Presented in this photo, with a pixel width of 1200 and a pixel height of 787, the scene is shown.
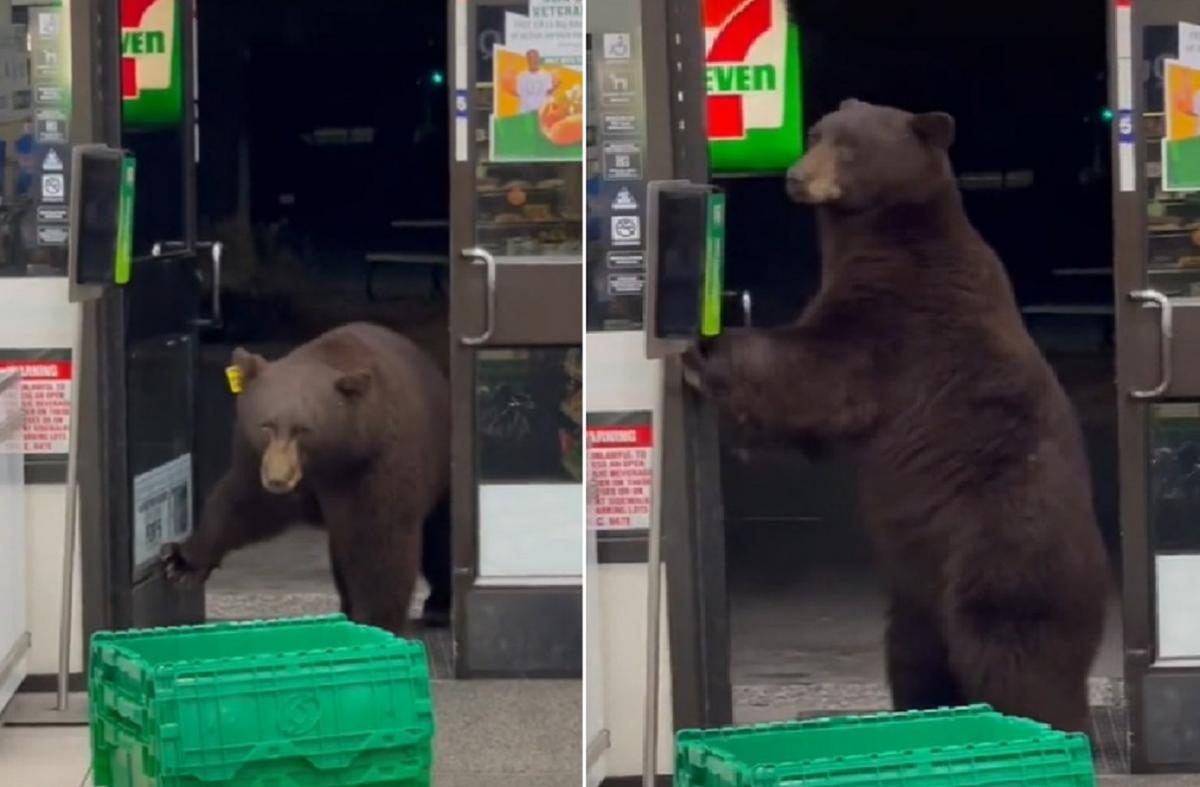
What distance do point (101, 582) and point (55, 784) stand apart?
0.83 metres

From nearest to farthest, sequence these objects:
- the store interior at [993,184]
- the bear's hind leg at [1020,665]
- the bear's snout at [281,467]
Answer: the bear's hind leg at [1020,665]
the bear's snout at [281,467]
the store interior at [993,184]

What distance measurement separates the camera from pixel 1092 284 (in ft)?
51.6

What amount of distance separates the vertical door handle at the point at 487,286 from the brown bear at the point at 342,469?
36 cm

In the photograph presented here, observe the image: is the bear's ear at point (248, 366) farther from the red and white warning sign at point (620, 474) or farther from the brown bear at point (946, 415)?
the brown bear at point (946, 415)

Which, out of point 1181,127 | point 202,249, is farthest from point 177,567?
point 1181,127

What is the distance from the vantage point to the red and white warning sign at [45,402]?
6527mm

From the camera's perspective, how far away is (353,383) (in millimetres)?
6641

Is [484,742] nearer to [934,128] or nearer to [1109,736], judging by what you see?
[1109,736]

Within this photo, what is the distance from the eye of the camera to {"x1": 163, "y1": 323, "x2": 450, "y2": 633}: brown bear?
6.57 metres

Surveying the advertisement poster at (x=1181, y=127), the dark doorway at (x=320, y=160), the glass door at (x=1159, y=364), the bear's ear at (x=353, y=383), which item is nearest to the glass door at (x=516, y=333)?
the bear's ear at (x=353, y=383)

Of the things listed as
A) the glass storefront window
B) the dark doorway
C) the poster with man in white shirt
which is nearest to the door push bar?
the glass storefront window

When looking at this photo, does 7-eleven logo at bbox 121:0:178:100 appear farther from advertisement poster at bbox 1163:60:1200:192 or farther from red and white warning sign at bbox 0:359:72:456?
advertisement poster at bbox 1163:60:1200:192

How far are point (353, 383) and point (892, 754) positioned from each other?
3198 mm

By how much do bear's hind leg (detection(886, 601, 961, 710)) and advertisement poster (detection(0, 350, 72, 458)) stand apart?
7.90ft
